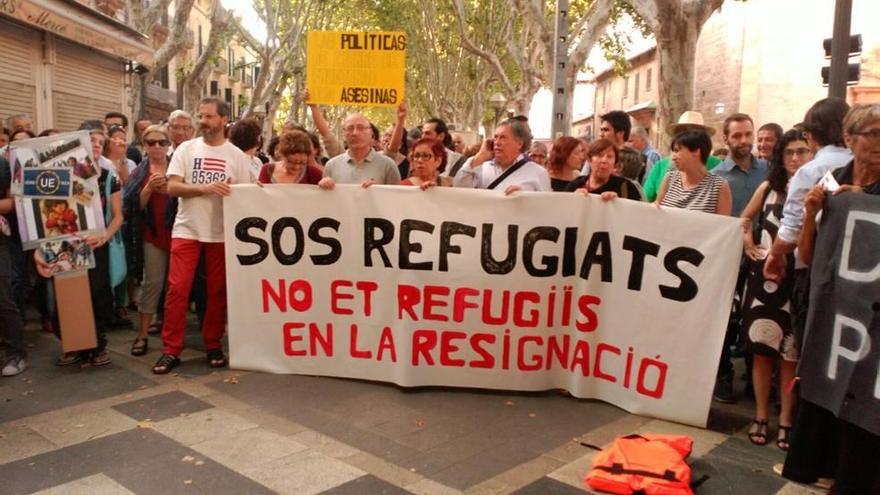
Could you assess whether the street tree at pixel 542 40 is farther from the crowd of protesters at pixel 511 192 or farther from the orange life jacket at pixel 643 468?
the orange life jacket at pixel 643 468

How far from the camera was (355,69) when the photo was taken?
21.4 ft

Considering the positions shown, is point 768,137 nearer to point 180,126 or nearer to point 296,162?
point 296,162

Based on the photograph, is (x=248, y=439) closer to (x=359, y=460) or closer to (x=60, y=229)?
(x=359, y=460)

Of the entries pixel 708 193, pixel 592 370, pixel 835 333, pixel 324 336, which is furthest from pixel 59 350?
pixel 835 333

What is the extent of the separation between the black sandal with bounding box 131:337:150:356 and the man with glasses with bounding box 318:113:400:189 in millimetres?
2010

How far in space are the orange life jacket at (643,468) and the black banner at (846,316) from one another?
0.69 m

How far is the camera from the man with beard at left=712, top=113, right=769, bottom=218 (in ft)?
19.0

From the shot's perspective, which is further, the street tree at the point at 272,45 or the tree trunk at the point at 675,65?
the street tree at the point at 272,45

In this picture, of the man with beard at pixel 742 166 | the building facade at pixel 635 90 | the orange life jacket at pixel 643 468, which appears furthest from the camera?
the building facade at pixel 635 90

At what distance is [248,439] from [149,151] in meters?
3.05

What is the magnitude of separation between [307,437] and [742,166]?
3.87m

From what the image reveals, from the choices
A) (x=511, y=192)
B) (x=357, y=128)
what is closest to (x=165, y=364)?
(x=357, y=128)

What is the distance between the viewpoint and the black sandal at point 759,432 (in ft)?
14.3

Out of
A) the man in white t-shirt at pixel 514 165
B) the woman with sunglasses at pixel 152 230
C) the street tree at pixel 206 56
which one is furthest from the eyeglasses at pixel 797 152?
the street tree at pixel 206 56
